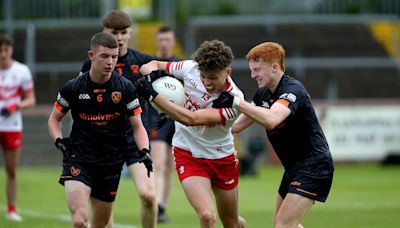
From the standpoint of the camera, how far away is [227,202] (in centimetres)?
947

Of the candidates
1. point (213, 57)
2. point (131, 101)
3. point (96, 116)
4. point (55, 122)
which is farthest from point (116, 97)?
point (213, 57)

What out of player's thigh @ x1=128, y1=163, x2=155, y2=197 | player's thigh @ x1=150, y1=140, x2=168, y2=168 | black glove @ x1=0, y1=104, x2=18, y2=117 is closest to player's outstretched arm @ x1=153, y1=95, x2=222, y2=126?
player's thigh @ x1=128, y1=163, x2=155, y2=197

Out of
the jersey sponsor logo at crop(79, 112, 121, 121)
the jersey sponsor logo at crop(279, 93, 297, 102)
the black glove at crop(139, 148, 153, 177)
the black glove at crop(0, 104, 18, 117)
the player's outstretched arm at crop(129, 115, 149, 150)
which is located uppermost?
the jersey sponsor logo at crop(279, 93, 297, 102)

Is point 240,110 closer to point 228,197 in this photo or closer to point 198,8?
point 228,197

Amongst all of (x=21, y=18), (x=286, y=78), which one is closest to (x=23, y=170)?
(x=21, y=18)

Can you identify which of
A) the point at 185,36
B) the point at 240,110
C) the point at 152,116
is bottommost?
the point at 185,36

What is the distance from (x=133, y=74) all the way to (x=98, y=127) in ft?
5.20

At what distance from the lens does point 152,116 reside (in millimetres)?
12781

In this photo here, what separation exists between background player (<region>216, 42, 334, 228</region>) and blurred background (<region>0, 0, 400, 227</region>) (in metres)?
15.4

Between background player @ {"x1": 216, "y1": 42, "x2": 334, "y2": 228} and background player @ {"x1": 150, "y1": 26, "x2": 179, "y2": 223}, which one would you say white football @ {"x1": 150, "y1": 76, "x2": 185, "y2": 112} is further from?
background player @ {"x1": 150, "y1": 26, "x2": 179, "y2": 223}

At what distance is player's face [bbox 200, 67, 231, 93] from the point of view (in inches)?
354

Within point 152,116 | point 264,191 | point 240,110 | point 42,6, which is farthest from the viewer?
point 42,6

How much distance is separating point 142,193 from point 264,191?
859cm

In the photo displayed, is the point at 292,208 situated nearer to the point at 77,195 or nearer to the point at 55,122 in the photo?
the point at 77,195
